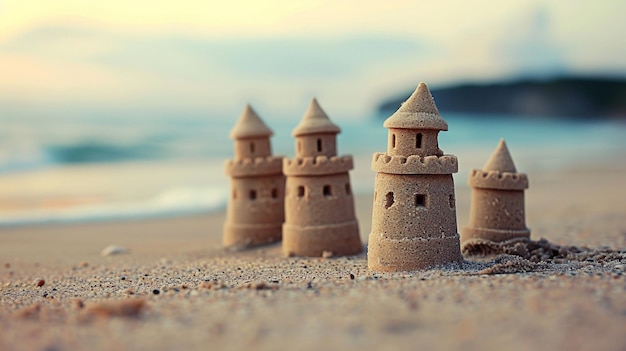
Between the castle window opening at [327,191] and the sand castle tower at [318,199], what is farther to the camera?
the castle window opening at [327,191]

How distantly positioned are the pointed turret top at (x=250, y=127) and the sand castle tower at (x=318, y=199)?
5.12ft

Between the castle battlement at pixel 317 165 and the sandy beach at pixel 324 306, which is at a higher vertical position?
the castle battlement at pixel 317 165

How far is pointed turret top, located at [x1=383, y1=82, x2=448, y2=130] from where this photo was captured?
9.64 meters

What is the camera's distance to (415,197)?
958 cm

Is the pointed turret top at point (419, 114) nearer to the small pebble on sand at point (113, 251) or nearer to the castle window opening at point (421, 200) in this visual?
the castle window opening at point (421, 200)

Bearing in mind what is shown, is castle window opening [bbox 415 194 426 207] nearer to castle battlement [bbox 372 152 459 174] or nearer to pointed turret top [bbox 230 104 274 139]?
castle battlement [bbox 372 152 459 174]

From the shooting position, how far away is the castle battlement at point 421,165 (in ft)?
30.9

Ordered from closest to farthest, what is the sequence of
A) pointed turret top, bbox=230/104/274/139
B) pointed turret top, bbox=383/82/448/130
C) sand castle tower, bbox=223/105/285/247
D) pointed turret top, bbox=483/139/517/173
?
pointed turret top, bbox=383/82/448/130 < pointed turret top, bbox=483/139/517/173 < sand castle tower, bbox=223/105/285/247 < pointed turret top, bbox=230/104/274/139

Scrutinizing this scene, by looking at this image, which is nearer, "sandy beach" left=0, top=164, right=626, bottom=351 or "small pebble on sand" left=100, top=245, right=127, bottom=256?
"sandy beach" left=0, top=164, right=626, bottom=351

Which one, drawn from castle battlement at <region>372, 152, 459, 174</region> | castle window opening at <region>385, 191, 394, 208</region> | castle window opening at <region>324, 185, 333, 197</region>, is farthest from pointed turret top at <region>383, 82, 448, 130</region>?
castle window opening at <region>324, 185, 333, 197</region>

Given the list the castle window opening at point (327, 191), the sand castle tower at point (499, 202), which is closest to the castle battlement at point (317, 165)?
the castle window opening at point (327, 191)

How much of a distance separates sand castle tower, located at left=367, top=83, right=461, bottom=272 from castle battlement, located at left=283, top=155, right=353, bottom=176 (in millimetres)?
2304

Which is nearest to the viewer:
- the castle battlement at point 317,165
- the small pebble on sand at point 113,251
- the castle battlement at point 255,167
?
the castle battlement at point 317,165

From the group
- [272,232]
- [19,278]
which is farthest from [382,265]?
[19,278]
